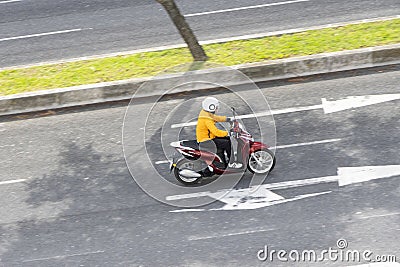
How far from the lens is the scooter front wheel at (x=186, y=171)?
1133 cm

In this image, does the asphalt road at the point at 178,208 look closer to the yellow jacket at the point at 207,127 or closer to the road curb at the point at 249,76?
the road curb at the point at 249,76

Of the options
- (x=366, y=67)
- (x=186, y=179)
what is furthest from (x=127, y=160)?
(x=366, y=67)

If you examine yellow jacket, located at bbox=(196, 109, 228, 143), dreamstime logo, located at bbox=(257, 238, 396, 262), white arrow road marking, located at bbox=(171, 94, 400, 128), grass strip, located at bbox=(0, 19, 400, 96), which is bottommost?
dreamstime logo, located at bbox=(257, 238, 396, 262)

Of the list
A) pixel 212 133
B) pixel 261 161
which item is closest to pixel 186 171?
pixel 212 133

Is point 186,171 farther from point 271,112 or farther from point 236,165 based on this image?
point 271,112

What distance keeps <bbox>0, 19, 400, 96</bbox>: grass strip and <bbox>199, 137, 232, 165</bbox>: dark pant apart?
142 inches

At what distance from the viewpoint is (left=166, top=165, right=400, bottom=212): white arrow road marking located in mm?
10984

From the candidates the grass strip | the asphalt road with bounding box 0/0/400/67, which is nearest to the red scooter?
the grass strip

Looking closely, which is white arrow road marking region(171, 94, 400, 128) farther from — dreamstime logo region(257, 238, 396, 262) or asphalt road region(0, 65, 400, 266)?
dreamstime logo region(257, 238, 396, 262)

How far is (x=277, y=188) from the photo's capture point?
11.2 metres

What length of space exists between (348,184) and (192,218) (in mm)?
2719

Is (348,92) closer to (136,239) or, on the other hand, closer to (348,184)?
(348,184)

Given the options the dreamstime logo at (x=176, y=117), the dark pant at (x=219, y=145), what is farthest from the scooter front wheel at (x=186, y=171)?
the dark pant at (x=219, y=145)

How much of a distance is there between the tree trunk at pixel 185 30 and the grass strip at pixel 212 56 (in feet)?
0.86
